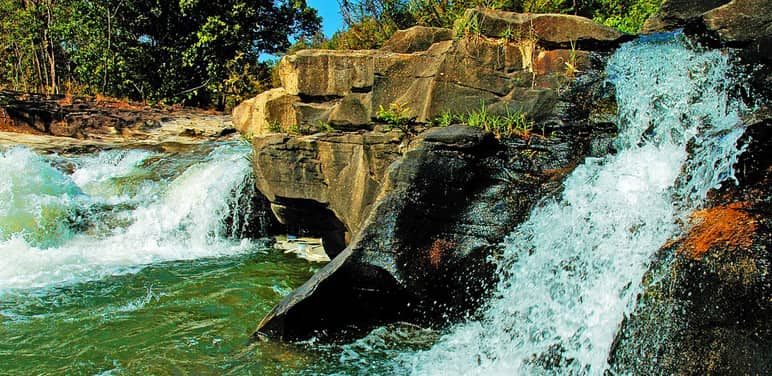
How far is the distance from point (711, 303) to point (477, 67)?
11.5ft

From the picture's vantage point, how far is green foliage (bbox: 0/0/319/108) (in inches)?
648

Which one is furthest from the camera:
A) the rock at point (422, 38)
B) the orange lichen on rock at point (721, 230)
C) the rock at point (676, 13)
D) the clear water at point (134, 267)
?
the rock at point (422, 38)

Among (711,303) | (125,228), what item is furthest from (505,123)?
(125,228)

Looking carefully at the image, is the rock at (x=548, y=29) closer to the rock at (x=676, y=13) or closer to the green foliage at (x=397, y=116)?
the rock at (x=676, y=13)

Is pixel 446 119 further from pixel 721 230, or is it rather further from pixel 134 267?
pixel 134 267

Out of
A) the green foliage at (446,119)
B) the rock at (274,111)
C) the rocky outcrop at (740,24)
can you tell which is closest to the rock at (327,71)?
the rock at (274,111)

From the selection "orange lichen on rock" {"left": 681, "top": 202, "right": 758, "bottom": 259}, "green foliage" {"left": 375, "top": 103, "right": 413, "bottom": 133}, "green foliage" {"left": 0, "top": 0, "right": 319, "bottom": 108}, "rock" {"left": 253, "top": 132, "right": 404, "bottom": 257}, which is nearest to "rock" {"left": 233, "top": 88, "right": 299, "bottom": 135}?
"rock" {"left": 253, "top": 132, "right": 404, "bottom": 257}

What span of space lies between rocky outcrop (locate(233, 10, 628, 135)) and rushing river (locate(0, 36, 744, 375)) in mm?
528

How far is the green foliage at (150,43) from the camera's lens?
1645cm

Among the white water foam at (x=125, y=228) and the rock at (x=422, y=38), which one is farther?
the white water foam at (x=125, y=228)

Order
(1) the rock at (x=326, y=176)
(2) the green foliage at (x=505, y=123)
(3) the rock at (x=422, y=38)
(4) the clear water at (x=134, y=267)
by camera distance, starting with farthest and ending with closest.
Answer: (3) the rock at (x=422, y=38), (1) the rock at (x=326, y=176), (2) the green foliage at (x=505, y=123), (4) the clear water at (x=134, y=267)

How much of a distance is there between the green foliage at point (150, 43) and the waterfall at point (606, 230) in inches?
479

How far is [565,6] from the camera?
8648 mm

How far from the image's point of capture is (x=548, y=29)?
247 inches
